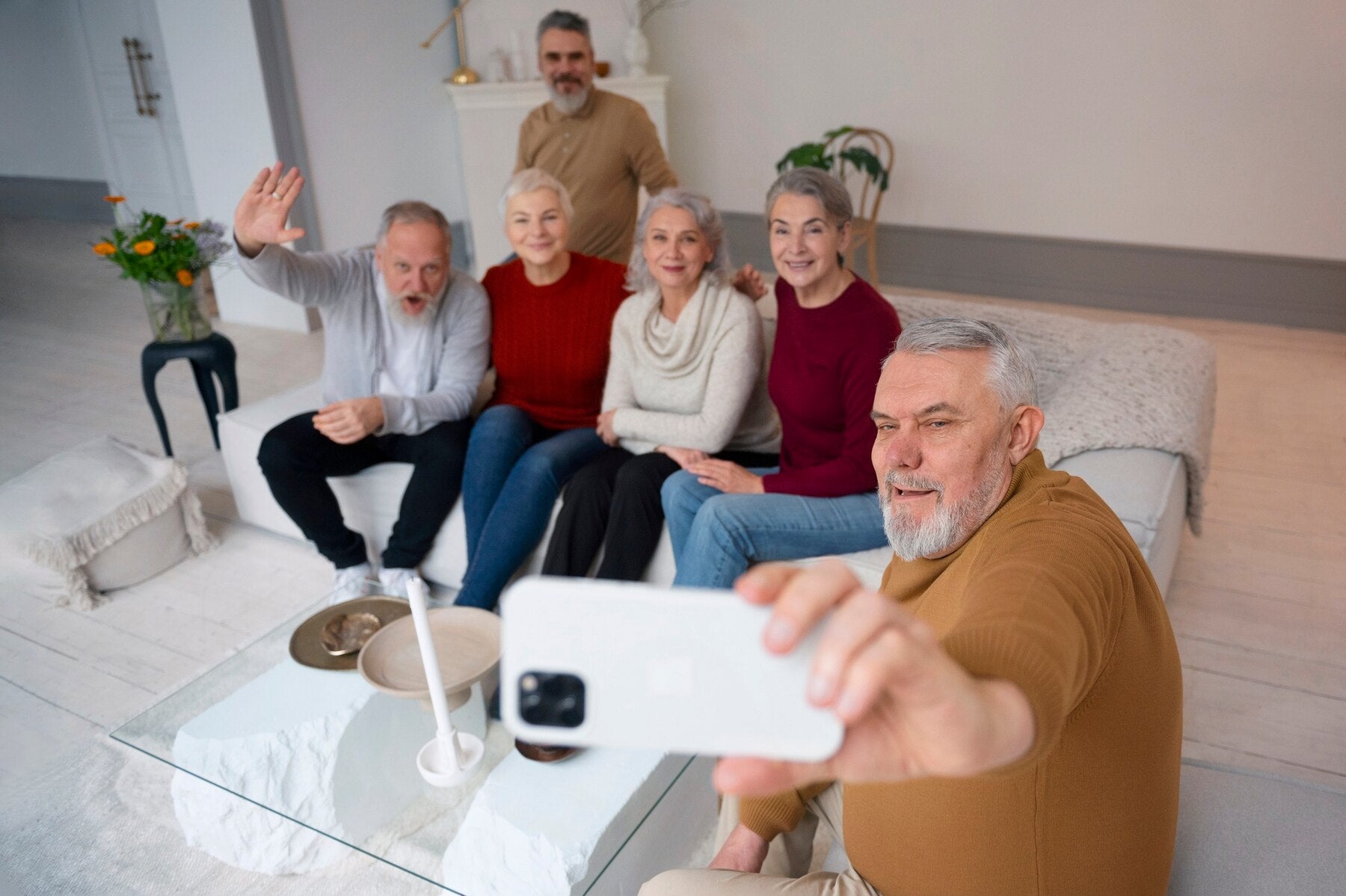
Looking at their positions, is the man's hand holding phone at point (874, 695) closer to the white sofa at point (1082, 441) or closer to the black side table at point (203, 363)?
the white sofa at point (1082, 441)

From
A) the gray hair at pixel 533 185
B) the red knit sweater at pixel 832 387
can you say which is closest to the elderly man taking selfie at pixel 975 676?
the red knit sweater at pixel 832 387

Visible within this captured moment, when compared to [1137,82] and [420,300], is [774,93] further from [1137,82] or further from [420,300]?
[420,300]

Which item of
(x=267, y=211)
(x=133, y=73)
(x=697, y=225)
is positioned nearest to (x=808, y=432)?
(x=697, y=225)

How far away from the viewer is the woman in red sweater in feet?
6.95

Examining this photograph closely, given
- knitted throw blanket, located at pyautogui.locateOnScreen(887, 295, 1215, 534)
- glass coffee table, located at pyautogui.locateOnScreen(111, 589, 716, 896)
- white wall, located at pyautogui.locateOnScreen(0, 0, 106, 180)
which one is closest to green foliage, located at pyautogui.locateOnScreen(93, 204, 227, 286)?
glass coffee table, located at pyautogui.locateOnScreen(111, 589, 716, 896)

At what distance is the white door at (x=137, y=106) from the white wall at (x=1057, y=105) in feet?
9.41

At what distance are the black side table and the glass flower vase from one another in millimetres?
24

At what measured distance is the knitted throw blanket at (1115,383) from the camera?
186 centimetres

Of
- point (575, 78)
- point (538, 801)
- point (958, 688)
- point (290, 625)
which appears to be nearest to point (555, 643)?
point (958, 688)

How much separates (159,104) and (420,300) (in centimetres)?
437

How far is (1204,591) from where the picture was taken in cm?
231

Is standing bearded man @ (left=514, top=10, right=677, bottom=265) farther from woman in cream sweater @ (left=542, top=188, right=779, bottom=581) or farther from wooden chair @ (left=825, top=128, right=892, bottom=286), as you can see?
wooden chair @ (left=825, top=128, right=892, bottom=286)

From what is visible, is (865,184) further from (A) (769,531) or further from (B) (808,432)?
(A) (769,531)

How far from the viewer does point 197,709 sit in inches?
62.8
